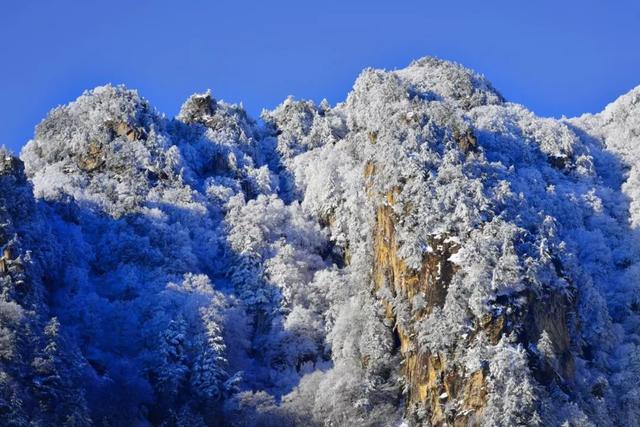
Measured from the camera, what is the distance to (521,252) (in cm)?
8731

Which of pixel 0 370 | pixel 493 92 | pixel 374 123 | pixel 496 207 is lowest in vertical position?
pixel 0 370

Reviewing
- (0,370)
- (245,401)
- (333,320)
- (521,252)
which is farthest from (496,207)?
(0,370)

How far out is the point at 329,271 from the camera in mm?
107688

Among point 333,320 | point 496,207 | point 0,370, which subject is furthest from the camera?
point 333,320

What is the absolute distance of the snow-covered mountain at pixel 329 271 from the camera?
80438 millimetres

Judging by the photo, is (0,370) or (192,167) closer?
(0,370)

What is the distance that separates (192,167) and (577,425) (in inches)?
2591

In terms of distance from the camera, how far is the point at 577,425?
75.9 metres

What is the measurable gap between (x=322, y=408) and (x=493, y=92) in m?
74.4

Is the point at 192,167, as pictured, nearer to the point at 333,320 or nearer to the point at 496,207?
the point at 333,320

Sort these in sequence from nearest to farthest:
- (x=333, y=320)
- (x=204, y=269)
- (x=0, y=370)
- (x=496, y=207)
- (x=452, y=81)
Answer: (x=0, y=370)
(x=496, y=207)
(x=333, y=320)
(x=204, y=269)
(x=452, y=81)

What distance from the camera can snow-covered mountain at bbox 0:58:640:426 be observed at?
80.4 meters

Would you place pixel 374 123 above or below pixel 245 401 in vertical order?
above

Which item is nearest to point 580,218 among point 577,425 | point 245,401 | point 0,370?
point 577,425
